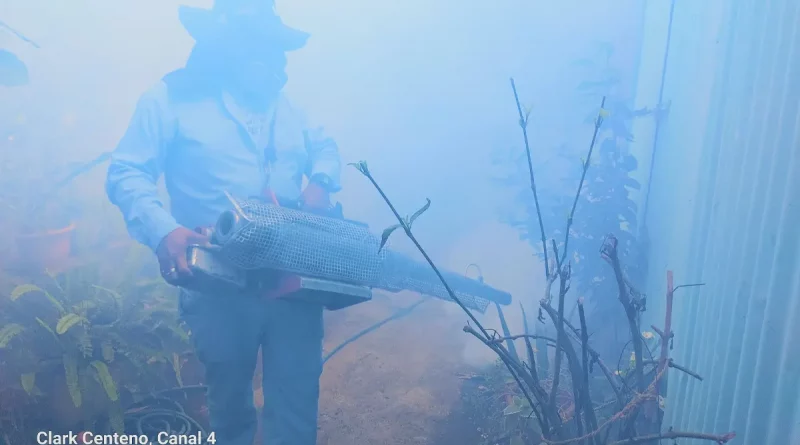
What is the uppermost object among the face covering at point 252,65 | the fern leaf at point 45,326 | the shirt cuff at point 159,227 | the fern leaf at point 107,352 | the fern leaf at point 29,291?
the face covering at point 252,65

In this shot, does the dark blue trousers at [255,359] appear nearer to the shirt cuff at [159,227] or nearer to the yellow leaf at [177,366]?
the shirt cuff at [159,227]

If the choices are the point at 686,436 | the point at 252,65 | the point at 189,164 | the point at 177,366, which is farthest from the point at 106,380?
the point at 686,436

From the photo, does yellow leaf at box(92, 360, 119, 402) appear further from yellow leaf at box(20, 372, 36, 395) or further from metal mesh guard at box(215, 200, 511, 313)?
metal mesh guard at box(215, 200, 511, 313)

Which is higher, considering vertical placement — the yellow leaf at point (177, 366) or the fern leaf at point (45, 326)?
the fern leaf at point (45, 326)

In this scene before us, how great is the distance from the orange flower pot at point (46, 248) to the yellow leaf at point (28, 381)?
2.73ft

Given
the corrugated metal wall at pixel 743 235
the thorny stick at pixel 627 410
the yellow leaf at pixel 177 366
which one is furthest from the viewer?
the yellow leaf at pixel 177 366

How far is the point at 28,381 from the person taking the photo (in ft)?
6.36

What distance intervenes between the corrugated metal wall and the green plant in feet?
7.33

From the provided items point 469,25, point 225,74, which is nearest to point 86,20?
point 225,74

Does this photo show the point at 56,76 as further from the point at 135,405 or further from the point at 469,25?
the point at 469,25

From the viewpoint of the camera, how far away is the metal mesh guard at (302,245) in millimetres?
1507

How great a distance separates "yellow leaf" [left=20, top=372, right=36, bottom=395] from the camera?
193 centimetres

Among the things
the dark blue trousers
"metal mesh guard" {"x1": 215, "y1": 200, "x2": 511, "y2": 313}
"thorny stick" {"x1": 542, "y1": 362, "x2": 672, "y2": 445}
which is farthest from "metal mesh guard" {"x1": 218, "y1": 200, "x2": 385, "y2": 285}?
"thorny stick" {"x1": 542, "y1": 362, "x2": 672, "y2": 445}

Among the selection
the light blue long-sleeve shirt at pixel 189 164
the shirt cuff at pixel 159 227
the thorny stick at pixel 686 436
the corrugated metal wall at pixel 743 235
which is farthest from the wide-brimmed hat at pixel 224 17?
the thorny stick at pixel 686 436
